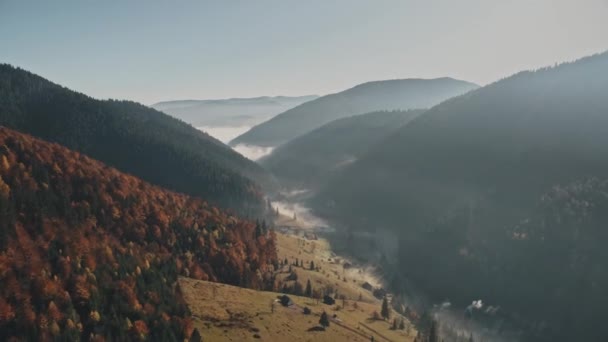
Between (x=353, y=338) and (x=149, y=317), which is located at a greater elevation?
(x=149, y=317)

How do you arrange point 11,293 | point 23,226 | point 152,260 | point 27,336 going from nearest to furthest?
point 27,336
point 11,293
point 23,226
point 152,260

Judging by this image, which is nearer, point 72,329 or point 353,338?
point 72,329

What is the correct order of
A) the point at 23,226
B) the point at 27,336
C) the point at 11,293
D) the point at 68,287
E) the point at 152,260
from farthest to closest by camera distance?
1. the point at 152,260
2. the point at 23,226
3. the point at 68,287
4. the point at 11,293
5. the point at 27,336

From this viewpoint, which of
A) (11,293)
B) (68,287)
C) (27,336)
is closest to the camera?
(27,336)

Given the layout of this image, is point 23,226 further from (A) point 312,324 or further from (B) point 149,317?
(A) point 312,324

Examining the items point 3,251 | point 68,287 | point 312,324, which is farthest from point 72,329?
point 312,324

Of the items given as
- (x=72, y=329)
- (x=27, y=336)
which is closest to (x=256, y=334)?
(x=72, y=329)

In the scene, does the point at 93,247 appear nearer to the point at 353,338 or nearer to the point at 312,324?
the point at 312,324

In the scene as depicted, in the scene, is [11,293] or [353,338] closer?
[11,293]

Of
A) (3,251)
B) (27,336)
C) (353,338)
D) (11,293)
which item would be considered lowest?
(353,338)
